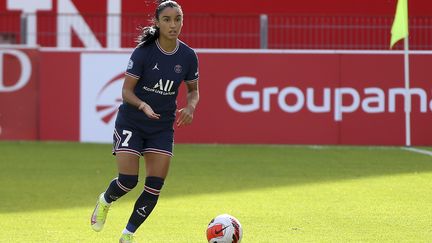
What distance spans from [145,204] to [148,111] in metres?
0.81

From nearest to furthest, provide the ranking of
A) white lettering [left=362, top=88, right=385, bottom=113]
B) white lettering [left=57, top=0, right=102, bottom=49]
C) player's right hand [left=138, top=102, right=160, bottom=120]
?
player's right hand [left=138, top=102, right=160, bottom=120] → white lettering [left=362, top=88, right=385, bottom=113] → white lettering [left=57, top=0, right=102, bottom=49]

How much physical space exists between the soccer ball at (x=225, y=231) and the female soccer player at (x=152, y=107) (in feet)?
1.87

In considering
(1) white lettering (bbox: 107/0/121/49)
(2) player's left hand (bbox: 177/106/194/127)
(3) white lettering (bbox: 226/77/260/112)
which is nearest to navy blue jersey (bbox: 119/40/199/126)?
(2) player's left hand (bbox: 177/106/194/127)

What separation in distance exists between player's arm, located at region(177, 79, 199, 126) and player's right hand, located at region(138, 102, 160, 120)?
0.21m

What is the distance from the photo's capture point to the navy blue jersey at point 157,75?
29.6 ft

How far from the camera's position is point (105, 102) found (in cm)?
1920

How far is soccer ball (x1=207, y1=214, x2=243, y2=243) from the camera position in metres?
8.73

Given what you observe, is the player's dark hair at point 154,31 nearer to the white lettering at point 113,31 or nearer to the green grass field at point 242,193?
the green grass field at point 242,193

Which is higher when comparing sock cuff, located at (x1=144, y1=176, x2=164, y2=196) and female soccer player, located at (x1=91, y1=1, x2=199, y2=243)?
female soccer player, located at (x1=91, y1=1, x2=199, y2=243)

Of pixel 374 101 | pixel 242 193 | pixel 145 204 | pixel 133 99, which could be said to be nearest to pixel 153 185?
pixel 145 204

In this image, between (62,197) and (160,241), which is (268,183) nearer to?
(62,197)

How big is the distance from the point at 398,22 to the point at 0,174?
8.10 metres

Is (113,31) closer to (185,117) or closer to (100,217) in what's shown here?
(100,217)

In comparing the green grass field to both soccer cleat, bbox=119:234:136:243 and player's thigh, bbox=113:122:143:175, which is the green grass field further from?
player's thigh, bbox=113:122:143:175
